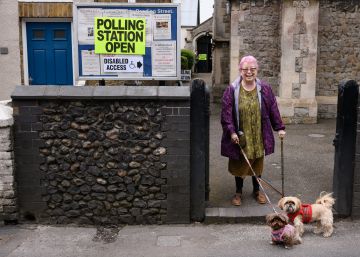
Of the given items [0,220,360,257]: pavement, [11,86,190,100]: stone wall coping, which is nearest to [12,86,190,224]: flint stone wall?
[11,86,190,100]: stone wall coping

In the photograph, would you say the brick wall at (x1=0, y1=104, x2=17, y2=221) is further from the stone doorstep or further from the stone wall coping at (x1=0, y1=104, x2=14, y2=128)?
the stone doorstep

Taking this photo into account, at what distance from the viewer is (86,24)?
604cm

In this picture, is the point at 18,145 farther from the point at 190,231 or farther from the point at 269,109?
the point at 269,109

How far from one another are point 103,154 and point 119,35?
157 cm

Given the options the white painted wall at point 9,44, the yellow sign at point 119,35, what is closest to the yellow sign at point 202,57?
the white painted wall at point 9,44

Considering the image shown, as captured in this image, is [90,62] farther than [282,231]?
Yes

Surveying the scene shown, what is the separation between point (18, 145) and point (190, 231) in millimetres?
2215

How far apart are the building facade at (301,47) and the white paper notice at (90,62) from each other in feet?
22.9

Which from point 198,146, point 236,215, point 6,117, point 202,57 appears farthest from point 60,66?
point 202,57

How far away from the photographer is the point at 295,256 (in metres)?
4.75

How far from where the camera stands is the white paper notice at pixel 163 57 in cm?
611

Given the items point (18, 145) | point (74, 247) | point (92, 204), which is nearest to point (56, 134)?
point (18, 145)

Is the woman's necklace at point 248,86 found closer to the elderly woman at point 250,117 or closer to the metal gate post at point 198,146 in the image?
the elderly woman at point 250,117

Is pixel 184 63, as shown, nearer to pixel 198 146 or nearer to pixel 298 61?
pixel 298 61
